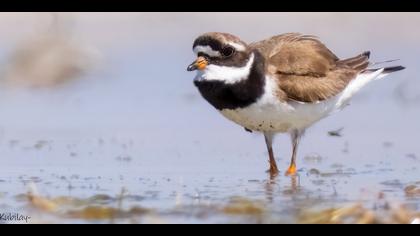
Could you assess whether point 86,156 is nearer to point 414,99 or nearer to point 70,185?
point 70,185

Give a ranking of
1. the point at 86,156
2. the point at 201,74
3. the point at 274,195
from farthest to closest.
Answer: the point at 86,156, the point at 201,74, the point at 274,195

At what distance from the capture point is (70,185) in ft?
27.2

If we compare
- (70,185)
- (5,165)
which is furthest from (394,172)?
(5,165)

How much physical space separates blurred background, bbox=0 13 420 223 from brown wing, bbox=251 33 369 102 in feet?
2.44

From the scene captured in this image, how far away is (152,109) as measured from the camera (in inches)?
517

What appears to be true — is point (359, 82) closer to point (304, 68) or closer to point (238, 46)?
point (304, 68)

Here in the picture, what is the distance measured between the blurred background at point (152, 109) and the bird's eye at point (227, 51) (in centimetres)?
102

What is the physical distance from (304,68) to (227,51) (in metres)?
0.99

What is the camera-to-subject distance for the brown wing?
30.0ft

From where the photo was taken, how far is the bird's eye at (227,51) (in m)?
8.73

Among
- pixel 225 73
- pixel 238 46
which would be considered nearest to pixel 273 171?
pixel 225 73

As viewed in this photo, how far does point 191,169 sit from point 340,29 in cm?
679

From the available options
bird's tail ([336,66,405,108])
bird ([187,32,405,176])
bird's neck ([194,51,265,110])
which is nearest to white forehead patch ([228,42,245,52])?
bird ([187,32,405,176])

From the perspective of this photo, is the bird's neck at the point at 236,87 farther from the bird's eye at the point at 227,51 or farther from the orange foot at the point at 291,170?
the orange foot at the point at 291,170
